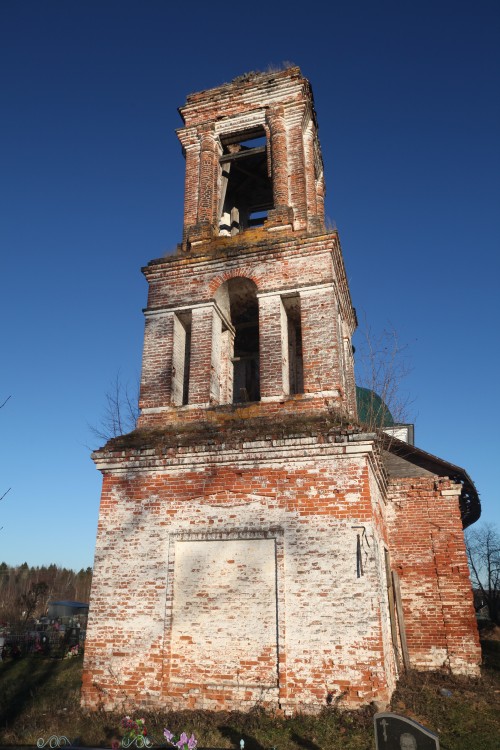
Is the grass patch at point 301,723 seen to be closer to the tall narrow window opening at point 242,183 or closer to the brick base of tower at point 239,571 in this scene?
the brick base of tower at point 239,571

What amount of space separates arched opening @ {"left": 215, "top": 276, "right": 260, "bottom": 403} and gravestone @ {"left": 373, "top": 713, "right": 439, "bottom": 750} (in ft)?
18.8

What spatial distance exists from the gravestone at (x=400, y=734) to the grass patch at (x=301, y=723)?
0.89m

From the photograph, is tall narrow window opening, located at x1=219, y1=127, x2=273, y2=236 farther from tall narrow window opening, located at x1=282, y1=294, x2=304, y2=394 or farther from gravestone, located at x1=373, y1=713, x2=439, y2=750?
gravestone, located at x1=373, y1=713, x2=439, y2=750

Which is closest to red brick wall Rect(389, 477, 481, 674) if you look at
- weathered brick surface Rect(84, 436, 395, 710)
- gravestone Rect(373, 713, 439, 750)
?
weathered brick surface Rect(84, 436, 395, 710)

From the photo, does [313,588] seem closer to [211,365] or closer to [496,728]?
[496,728]

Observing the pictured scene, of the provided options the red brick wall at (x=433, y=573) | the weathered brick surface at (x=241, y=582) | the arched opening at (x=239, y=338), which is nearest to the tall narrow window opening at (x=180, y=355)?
the arched opening at (x=239, y=338)

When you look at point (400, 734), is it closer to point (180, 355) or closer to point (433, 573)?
point (433, 573)

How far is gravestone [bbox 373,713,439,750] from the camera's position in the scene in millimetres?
4902

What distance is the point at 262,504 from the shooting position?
7504 millimetres

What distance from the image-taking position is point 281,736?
19.8 feet

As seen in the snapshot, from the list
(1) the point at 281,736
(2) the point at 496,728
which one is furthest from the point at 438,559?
(1) the point at 281,736

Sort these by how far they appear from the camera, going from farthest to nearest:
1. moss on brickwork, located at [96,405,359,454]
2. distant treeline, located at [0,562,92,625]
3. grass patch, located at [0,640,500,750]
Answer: distant treeline, located at [0,562,92,625], moss on brickwork, located at [96,405,359,454], grass patch, located at [0,640,500,750]

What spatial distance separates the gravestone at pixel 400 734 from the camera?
4.90 meters

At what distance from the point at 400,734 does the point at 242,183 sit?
11.5 metres
